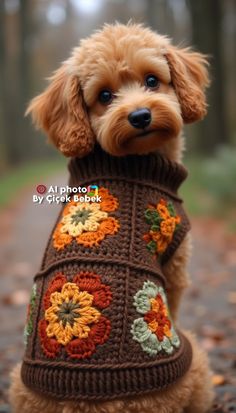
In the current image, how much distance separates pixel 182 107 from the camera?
3127 mm

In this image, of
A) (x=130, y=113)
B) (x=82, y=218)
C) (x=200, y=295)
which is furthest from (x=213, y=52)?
(x=82, y=218)

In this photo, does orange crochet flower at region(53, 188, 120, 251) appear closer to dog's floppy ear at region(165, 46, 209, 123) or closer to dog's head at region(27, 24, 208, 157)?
dog's head at region(27, 24, 208, 157)

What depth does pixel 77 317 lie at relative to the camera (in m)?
2.64

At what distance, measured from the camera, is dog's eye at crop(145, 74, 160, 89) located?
9.98 feet

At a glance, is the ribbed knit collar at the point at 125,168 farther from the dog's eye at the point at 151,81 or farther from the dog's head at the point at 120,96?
the dog's eye at the point at 151,81

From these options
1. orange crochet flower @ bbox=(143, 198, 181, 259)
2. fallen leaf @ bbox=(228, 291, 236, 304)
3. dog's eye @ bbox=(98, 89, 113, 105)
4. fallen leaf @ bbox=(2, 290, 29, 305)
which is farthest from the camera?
fallen leaf @ bbox=(2, 290, 29, 305)

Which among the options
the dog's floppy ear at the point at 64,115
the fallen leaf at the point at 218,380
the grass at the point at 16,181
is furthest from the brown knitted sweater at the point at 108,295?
the grass at the point at 16,181

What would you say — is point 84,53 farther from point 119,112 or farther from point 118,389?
point 118,389

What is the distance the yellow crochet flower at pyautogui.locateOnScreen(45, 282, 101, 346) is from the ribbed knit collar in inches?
24.3

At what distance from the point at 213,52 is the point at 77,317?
1261 cm

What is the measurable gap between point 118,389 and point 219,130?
12.6m

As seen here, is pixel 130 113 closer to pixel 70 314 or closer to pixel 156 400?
pixel 70 314

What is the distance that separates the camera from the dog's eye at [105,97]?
3.02 meters

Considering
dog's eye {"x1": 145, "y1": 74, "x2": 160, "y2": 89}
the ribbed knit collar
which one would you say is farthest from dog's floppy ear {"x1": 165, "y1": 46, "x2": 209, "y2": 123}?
the ribbed knit collar
